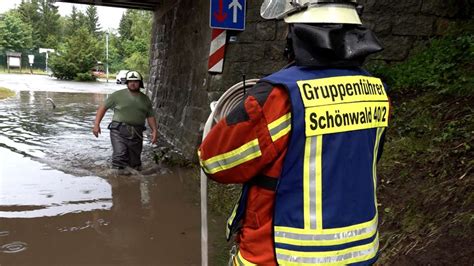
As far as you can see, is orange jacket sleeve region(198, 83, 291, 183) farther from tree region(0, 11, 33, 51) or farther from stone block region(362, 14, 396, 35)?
tree region(0, 11, 33, 51)

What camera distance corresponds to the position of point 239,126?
178 centimetres

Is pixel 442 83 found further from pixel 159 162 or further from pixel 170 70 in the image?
pixel 170 70

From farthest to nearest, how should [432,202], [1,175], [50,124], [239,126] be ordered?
[50,124], [1,175], [432,202], [239,126]

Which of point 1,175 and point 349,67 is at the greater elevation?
point 349,67

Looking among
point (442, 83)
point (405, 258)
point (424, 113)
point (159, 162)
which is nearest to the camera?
point (405, 258)

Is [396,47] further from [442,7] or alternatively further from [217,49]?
[217,49]

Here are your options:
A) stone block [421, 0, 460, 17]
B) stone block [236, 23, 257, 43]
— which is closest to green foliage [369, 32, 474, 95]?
stone block [421, 0, 460, 17]

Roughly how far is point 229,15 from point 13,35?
70607 millimetres

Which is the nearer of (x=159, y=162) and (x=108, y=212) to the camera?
(x=108, y=212)

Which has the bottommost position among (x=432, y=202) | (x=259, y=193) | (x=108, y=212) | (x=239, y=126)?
(x=108, y=212)

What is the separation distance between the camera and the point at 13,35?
68.0 metres

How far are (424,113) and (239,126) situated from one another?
4.43 meters

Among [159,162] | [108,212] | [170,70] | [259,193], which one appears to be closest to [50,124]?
[170,70]

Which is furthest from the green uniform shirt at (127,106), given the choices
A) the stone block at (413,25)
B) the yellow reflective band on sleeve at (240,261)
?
the yellow reflective band on sleeve at (240,261)
